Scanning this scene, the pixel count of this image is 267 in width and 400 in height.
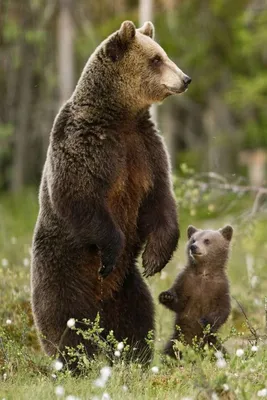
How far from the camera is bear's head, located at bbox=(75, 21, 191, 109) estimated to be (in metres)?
6.77

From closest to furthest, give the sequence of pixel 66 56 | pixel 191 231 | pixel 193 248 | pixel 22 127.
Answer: pixel 193 248 → pixel 191 231 → pixel 66 56 → pixel 22 127

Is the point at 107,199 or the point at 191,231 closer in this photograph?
the point at 107,199

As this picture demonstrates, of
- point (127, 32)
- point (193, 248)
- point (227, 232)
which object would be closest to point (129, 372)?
point (193, 248)

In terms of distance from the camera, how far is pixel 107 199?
6.65 metres

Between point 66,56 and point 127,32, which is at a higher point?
point 127,32

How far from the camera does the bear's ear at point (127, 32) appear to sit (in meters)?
6.70

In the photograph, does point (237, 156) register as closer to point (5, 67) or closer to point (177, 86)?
point (5, 67)

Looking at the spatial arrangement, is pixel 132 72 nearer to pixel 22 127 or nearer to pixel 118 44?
pixel 118 44

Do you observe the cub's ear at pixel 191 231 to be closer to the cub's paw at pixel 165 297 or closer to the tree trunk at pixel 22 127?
the cub's paw at pixel 165 297

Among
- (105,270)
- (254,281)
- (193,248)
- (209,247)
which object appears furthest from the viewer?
(254,281)

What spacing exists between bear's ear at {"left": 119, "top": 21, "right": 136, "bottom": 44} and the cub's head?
63.4 inches

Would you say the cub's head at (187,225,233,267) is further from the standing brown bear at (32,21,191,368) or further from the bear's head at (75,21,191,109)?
the bear's head at (75,21,191,109)

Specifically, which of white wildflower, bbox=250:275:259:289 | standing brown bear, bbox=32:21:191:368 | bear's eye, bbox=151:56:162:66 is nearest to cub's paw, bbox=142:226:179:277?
standing brown bear, bbox=32:21:191:368

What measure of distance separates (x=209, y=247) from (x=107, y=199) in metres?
1.18
